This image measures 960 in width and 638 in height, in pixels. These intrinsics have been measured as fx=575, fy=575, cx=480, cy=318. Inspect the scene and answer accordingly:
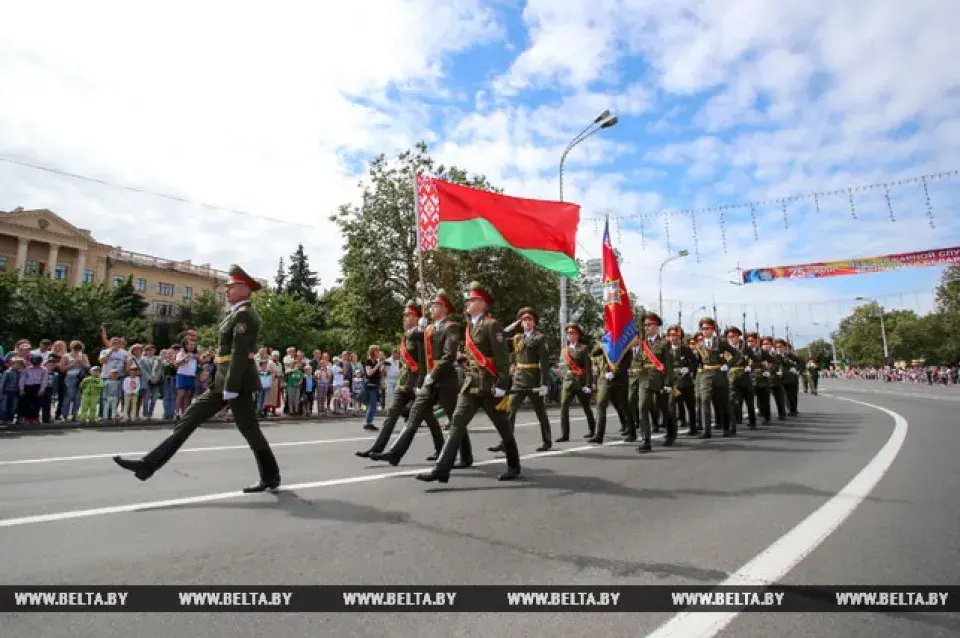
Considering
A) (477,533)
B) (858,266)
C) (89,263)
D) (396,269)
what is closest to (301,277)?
(89,263)

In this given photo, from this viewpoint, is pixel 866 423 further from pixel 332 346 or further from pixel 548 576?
pixel 332 346

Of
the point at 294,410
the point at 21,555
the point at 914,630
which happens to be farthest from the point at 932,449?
the point at 294,410

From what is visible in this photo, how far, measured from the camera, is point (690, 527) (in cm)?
422

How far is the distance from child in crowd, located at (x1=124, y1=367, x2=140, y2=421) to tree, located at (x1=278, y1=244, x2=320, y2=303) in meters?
53.0

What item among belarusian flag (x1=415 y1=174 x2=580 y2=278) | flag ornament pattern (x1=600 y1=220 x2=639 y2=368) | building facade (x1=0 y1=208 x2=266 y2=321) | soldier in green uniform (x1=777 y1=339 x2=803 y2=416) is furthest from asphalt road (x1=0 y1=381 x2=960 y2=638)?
building facade (x1=0 y1=208 x2=266 y2=321)

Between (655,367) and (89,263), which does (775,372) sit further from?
(89,263)

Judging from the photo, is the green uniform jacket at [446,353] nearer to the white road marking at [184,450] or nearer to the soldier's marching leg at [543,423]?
the soldier's marching leg at [543,423]

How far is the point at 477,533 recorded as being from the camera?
400cm

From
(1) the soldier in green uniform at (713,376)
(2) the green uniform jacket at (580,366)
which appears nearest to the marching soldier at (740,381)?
(1) the soldier in green uniform at (713,376)

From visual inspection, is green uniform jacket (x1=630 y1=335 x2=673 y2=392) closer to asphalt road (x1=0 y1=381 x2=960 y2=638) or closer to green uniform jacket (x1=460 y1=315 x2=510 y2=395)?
asphalt road (x1=0 y1=381 x2=960 y2=638)

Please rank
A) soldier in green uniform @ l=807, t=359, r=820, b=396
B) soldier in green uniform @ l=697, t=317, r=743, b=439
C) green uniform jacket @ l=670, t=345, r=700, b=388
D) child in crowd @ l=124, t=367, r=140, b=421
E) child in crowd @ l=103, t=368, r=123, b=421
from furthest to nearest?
soldier in green uniform @ l=807, t=359, r=820, b=396
child in crowd @ l=124, t=367, r=140, b=421
child in crowd @ l=103, t=368, r=123, b=421
green uniform jacket @ l=670, t=345, r=700, b=388
soldier in green uniform @ l=697, t=317, r=743, b=439

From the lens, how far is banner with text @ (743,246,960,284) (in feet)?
110

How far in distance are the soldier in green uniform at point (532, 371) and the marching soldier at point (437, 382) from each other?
5.65 ft

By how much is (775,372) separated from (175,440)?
1401 centimetres
